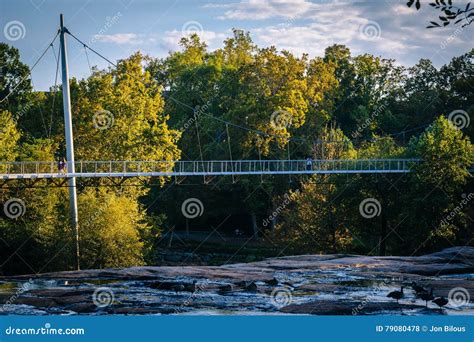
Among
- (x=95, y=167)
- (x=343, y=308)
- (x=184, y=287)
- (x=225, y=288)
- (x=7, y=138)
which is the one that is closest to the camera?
(x=343, y=308)

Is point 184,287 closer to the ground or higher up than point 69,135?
closer to the ground

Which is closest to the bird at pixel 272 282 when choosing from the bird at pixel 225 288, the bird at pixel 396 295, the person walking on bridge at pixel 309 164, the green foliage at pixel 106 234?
the bird at pixel 225 288

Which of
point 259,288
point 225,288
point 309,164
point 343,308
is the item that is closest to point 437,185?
point 309,164

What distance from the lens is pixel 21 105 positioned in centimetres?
5394

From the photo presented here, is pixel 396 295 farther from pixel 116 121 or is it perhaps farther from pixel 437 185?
pixel 116 121

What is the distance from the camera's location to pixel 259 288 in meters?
27.0

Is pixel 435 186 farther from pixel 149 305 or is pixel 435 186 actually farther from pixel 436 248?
pixel 149 305

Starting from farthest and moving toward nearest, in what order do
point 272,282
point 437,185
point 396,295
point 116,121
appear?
point 116,121 → point 437,185 → point 272,282 → point 396,295

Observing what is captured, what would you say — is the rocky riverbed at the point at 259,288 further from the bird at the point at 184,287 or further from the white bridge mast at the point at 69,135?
the white bridge mast at the point at 69,135

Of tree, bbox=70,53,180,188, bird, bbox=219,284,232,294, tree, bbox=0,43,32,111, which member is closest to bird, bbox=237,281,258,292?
bird, bbox=219,284,232,294

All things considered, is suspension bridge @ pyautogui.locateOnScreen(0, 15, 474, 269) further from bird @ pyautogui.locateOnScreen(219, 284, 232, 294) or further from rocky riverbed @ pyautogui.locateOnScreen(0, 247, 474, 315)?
bird @ pyautogui.locateOnScreen(219, 284, 232, 294)

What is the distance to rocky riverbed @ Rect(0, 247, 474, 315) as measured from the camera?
2327cm

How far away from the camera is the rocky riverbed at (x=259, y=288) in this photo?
23266 millimetres

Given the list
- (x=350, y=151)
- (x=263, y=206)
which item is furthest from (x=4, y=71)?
(x=350, y=151)
